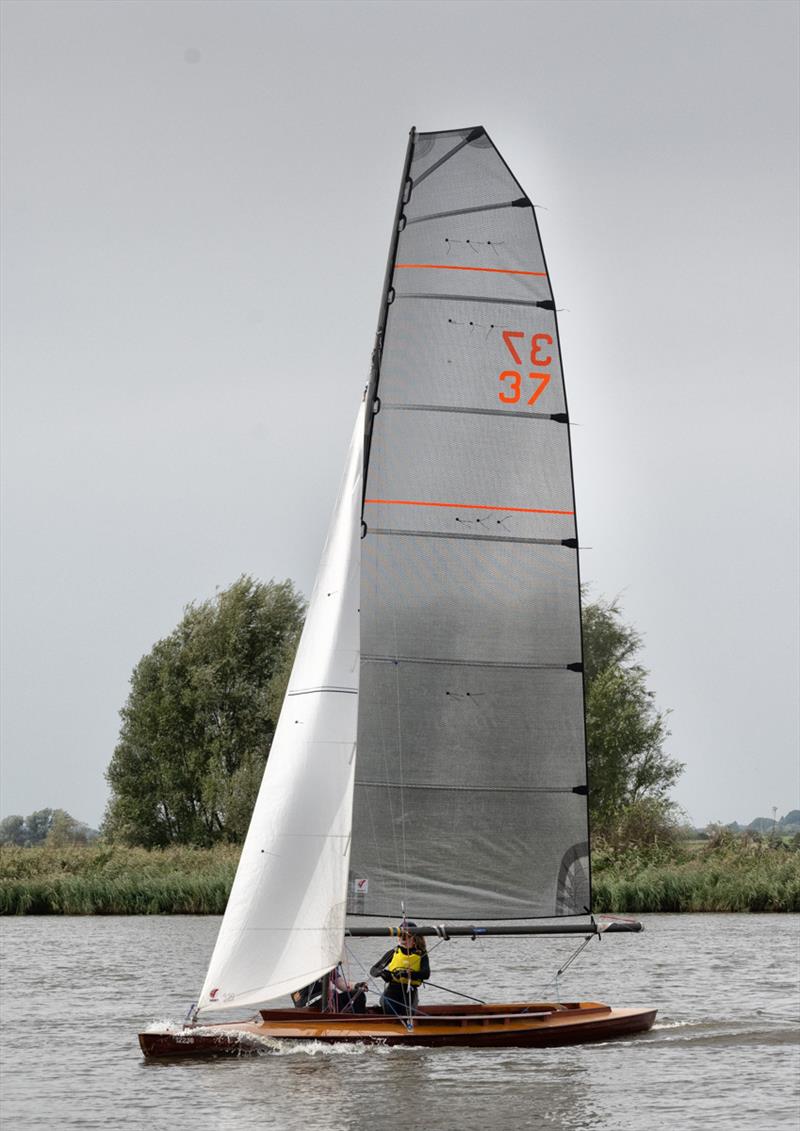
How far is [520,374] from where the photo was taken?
19.3m

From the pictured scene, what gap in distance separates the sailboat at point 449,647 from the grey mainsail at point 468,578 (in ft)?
0.07

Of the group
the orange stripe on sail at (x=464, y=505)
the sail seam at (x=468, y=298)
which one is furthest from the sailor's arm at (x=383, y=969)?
the sail seam at (x=468, y=298)

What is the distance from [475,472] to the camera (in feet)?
62.7

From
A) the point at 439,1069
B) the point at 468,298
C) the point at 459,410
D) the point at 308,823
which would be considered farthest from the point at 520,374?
the point at 439,1069

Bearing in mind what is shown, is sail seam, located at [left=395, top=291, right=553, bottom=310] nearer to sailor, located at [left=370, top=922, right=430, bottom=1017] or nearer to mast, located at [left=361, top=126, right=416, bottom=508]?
mast, located at [left=361, top=126, right=416, bottom=508]

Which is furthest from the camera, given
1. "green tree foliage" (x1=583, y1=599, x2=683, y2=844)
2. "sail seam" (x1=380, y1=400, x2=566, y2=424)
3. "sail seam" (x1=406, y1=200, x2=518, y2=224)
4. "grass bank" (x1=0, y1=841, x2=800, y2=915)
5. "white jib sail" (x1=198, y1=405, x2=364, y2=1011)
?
"green tree foliage" (x1=583, y1=599, x2=683, y2=844)

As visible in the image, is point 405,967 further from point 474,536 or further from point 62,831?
point 62,831

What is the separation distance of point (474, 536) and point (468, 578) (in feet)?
1.56

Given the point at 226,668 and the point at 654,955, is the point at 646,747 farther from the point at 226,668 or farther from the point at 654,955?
the point at 654,955

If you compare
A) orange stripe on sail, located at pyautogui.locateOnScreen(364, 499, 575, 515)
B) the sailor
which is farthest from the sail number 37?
the sailor

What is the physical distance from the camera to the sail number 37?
1928 centimetres

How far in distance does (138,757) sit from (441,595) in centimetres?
4438

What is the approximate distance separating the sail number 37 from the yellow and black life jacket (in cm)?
612

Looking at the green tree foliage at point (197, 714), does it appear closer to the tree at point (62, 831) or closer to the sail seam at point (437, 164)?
the tree at point (62, 831)
